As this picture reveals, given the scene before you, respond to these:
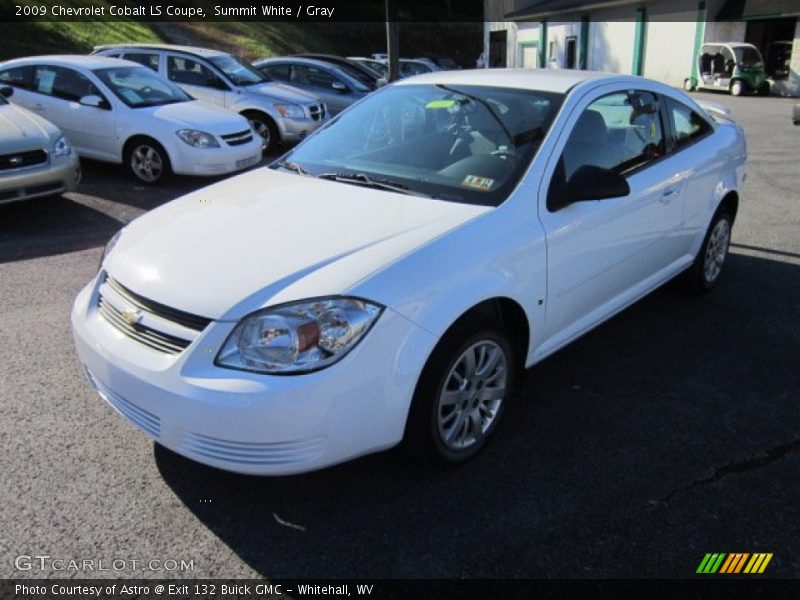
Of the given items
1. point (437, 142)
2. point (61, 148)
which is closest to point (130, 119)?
point (61, 148)

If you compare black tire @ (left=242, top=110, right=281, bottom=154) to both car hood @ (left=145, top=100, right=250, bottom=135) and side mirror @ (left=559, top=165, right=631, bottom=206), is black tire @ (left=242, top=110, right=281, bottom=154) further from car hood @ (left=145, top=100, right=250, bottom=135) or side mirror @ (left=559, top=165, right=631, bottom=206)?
side mirror @ (left=559, top=165, right=631, bottom=206)

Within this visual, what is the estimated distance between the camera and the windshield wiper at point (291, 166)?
396cm

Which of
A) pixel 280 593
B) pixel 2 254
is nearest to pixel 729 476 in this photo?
pixel 280 593

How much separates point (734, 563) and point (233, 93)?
1057 cm

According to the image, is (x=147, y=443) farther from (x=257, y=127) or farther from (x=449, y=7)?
(x=449, y=7)

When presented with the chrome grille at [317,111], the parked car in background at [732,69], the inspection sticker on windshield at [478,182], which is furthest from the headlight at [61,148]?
the parked car in background at [732,69]

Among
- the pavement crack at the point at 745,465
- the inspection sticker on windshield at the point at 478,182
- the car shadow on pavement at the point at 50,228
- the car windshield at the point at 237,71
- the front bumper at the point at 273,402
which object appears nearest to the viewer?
the front bumper at the point at 273,402

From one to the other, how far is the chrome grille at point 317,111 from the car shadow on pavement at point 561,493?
8720 millimetres

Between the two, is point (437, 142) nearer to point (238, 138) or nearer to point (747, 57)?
point (238, 138)

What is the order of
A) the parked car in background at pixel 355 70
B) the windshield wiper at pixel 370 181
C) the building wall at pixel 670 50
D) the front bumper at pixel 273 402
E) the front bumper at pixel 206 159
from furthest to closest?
the building wall at pixel 670 50 < the parked car in background at pixel 355 70 < the front bumper at pixel 206 159 < the windshield wiper at pixel 370 181 < the front bumper at pixel 273 402

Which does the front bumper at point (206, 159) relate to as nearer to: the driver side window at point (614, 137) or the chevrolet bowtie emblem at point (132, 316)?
the driver side window at point (614, 137)

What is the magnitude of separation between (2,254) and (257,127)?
20.1 ft

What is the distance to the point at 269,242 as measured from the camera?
3.03 metres

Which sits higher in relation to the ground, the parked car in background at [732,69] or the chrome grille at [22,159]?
the chrome grille at [22,159]
